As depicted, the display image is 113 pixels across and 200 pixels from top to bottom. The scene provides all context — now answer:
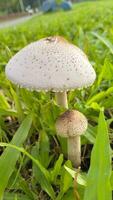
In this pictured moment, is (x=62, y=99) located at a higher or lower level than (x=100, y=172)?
higher

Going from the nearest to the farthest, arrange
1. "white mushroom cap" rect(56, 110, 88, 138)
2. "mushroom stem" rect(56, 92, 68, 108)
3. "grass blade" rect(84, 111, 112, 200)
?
"grass blade" rect(84, 111, 112, 200) < "white mushroom cap" rect(56, 110, 88, 138) < "mushroom stem" rect(56, 92, 68, 108)

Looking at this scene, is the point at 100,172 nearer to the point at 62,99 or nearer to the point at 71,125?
the point at 71,125

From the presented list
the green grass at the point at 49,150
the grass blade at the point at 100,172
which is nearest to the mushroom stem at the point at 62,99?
the green grass at the point at 49,150

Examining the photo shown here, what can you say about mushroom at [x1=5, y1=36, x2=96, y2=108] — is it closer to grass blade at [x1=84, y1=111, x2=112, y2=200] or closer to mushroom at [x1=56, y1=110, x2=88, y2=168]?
mushroom at [x1=56, y1=110, x2=88, y2=168]

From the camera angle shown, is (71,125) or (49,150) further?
(49,150)

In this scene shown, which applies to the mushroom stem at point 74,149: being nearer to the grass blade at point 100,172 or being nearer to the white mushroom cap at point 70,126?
the white mushroom cap at point 70,126

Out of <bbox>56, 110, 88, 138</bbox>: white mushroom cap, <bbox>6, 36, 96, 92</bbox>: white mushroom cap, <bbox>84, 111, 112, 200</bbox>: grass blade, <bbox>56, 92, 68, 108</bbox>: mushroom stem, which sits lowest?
<bbox>84, 111, 112, 200</bbox>: grass blade

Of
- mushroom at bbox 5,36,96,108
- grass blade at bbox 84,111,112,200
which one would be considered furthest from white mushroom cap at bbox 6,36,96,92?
grass blade at bbox 84,111,112,200

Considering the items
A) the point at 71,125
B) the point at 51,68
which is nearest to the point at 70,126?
the point at 71,125
